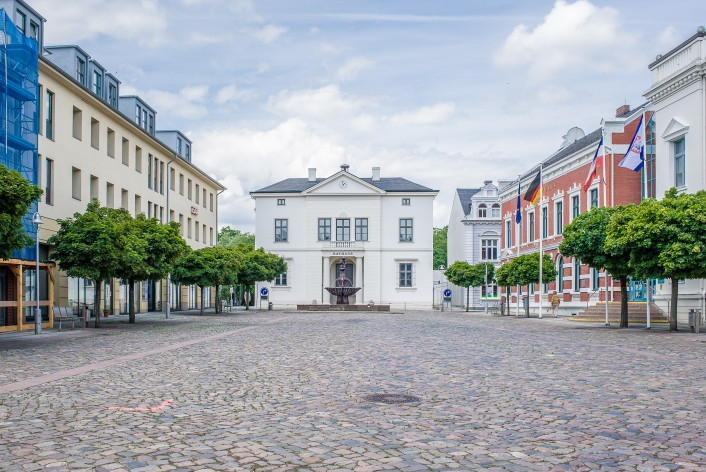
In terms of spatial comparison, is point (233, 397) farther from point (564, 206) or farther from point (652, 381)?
point (564, 206)

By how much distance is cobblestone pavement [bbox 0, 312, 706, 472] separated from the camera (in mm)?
5746

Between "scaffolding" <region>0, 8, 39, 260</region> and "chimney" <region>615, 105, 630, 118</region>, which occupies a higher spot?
"chimney" <region>615, 105, 630, 118</region>

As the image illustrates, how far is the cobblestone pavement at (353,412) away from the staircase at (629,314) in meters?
17.7

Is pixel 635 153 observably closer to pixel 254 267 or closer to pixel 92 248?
pixel 92 248

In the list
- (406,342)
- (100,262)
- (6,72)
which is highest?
(6,72)

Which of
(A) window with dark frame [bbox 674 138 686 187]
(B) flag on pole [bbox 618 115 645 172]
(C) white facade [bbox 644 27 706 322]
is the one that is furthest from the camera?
(A) window with dark frame [bbox 674 138 686 187]

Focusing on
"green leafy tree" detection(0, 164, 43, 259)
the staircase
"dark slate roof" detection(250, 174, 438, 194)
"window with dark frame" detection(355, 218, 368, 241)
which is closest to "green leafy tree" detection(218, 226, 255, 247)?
"dark slate roof" detection(250, 174, 438, 194)

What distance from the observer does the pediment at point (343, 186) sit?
64688mm

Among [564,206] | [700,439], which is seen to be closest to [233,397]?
[700,439]

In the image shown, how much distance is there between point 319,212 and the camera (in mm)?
65438

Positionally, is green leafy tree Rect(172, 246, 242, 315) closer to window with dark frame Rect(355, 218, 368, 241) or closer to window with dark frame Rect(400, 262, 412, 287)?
window with dark frame Rect(355, 218, 368, 241)

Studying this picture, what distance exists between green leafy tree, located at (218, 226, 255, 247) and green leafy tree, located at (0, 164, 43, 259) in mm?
86325

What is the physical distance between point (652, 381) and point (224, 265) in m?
31.0

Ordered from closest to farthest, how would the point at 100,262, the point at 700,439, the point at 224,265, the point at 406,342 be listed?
the point at 700,439 → the point at 406,342 → the point at 100,262 → the point at 224,265
